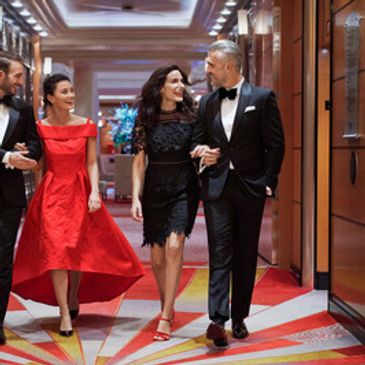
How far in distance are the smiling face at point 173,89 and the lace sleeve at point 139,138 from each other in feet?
0.66

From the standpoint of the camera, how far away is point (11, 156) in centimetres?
421

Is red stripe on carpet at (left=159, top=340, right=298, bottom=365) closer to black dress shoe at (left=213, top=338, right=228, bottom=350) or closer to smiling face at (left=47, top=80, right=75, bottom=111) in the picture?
black dress shoe at (left=213, top=338, right=228, bottom=350)

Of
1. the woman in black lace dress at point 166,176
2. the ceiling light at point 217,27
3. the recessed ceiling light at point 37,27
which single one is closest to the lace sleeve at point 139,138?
the woman in black lace dress at point 166,176

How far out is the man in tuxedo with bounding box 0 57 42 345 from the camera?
4254 millimetres

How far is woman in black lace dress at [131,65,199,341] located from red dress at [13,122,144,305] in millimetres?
270

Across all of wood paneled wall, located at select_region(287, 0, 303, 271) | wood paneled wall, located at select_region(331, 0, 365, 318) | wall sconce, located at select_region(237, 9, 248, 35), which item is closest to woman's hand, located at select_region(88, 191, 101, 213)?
wood paneled wall, located at select_region(331, 0, 365, 318)

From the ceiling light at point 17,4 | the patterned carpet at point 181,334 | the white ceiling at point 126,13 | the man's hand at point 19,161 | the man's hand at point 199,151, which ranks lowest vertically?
the patterned carpet at point 181,334

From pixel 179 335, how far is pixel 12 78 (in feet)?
5.76

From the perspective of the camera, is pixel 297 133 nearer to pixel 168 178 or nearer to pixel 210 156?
pixel 168 178

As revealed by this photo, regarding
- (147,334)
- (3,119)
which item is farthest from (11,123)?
(147,334)

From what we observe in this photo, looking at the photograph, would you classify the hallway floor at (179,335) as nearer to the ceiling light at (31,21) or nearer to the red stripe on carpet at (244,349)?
the red stripe on carpet at (244,349)

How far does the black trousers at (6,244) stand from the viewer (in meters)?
4.25

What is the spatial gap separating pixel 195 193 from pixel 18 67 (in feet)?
4.09

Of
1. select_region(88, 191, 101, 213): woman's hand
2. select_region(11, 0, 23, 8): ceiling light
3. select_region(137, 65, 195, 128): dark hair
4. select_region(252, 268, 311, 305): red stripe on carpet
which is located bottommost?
select_region(252, 268, 311, 305): red stripe on carpet
